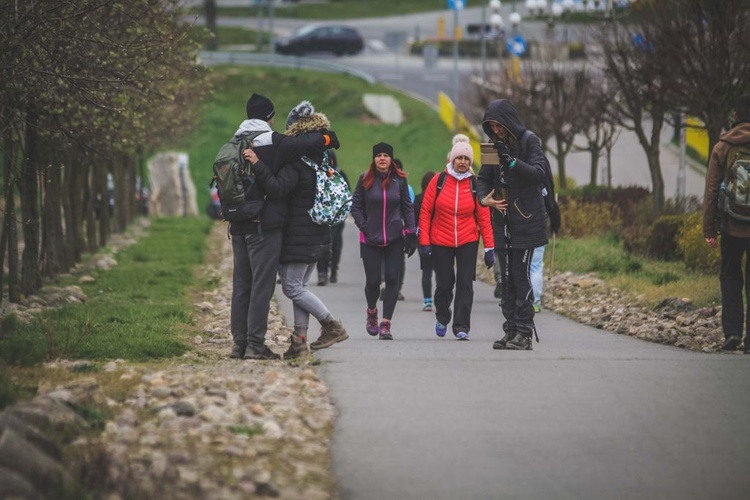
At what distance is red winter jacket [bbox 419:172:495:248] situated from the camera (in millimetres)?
13820

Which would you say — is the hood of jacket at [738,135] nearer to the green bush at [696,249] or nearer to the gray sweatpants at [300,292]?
the gray sweatpants at [300,292]

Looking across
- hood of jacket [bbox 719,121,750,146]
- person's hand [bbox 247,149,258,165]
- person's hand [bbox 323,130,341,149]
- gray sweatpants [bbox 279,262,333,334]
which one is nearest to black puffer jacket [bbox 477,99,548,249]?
person's hand [bbox 323,130,341,149]

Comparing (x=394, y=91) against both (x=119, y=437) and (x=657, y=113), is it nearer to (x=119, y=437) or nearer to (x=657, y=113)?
(x=657, y=113)

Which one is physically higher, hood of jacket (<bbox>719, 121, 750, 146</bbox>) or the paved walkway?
hood of jacket (<bbox>719, 121, 750, 146</bbox>)

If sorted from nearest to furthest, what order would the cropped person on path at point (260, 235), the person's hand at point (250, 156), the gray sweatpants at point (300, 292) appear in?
the person's hand at point (250, 156) < the cropped person on path at point (260, 235) < the gray sweatpants at point (300, 292)

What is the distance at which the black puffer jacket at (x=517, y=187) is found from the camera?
12250 mm

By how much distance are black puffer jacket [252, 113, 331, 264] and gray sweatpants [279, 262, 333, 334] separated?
108 millimetres

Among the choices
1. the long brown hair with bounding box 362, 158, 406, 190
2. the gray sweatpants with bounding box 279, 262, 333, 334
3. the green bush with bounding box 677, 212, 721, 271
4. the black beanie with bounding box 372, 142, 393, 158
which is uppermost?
the black beanie with bounding box 372, 142, 393, 158

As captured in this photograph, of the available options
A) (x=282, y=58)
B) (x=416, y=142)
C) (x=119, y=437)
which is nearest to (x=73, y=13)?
(x=119, y=437)

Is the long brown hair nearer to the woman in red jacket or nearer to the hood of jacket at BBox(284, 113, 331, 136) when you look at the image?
the woman in red jacket

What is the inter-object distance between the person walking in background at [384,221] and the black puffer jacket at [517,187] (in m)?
1.50

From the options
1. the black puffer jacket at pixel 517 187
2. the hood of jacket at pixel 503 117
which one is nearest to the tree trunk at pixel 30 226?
the black puffer jacket at pixel 517 187

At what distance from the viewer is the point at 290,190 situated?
464 inches

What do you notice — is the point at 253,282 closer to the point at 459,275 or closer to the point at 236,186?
the point at 236,186
